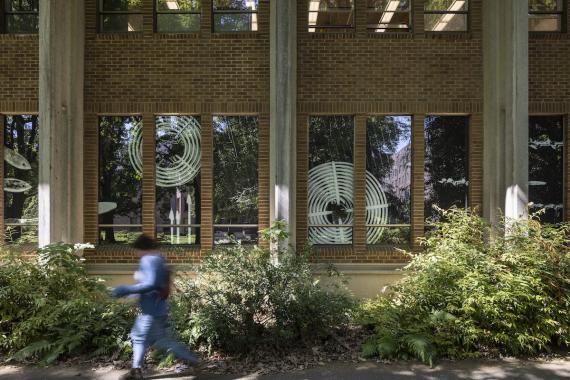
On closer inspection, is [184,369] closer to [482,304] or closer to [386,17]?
[482,304]

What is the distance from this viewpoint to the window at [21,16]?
961 cm

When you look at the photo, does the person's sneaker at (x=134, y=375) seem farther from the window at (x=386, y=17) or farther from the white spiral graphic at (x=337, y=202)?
the window at (x=386, y=17)

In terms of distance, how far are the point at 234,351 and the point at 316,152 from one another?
15.5 ft

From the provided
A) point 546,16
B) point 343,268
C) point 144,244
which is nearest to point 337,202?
point 343,268

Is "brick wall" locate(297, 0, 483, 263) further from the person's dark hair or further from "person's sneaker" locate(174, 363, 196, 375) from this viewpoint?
the person's dark hair

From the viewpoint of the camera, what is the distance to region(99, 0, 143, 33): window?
968 cm

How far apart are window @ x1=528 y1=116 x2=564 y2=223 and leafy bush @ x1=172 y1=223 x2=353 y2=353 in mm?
5455

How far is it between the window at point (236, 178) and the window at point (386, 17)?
10.1 feet

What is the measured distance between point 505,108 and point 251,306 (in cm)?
618

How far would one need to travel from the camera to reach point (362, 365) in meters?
5.92

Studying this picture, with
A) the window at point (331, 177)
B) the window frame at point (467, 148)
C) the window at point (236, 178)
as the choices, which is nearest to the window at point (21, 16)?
the window at point (236, 178)

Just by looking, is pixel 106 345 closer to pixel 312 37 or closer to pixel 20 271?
pixel 20 271

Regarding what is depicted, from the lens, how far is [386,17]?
969 centimetres

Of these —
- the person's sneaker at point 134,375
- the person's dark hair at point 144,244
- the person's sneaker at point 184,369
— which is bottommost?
the person's sneaker at point 184,369
